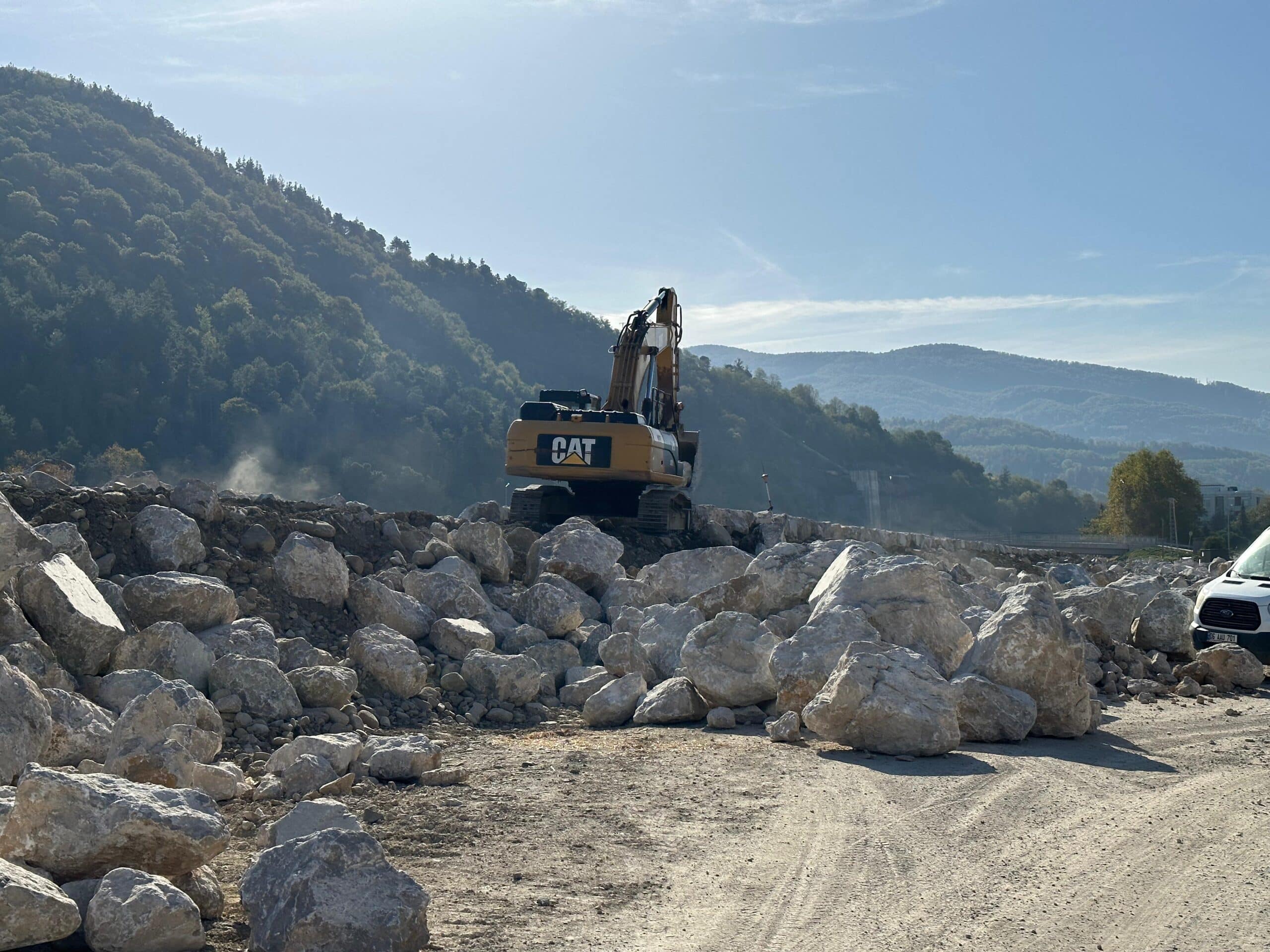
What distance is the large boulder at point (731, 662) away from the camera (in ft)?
26.3

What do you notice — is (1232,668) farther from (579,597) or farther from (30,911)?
(30,911)

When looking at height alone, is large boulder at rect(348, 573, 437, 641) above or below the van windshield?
below

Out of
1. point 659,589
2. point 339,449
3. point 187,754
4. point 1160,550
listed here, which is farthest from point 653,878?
point 339,449

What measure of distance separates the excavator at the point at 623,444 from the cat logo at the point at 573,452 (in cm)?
1

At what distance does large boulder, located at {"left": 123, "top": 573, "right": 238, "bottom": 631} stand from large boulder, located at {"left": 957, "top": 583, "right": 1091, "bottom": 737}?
5.51 meters

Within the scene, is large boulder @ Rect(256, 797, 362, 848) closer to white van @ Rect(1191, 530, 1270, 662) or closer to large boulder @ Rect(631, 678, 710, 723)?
large boulder @ Rect(631, 678, 710, 723)

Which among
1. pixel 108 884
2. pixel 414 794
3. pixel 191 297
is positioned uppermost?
pixel 191 297

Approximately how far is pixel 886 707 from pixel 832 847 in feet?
6.23

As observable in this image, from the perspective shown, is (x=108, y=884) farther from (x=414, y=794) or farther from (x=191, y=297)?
(x=191, y=297)

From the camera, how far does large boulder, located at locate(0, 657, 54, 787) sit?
544cm

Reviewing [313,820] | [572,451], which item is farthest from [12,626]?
[572,451]

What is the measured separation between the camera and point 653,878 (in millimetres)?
4586

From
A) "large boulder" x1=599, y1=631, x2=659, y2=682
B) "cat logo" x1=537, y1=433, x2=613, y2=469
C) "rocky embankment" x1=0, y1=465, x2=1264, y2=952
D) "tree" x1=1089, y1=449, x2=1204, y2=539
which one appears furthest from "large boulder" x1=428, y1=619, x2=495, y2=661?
"tree" x1=1089, y1=449, x2=1204, y2=539

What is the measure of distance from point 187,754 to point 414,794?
1181 millimetres
